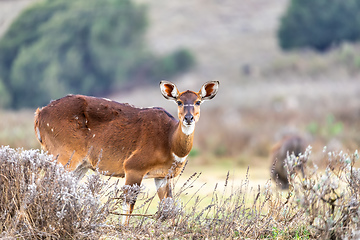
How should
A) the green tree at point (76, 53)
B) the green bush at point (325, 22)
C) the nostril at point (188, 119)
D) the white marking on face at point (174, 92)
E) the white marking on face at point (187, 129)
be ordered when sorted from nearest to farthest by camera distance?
the nostril at point (188, 119)
the white marking on face at point (187, 129)
the white marking on face at point (174, 92)
the green tree at point (76, 53)
the green bush at point (325, 22)

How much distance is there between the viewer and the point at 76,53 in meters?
44.0

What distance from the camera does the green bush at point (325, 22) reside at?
157 feet

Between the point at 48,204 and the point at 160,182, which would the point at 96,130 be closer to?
the point at 160,182

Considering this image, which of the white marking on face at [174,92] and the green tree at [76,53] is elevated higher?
the green tree at [76,53]

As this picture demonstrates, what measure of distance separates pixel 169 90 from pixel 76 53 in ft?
123

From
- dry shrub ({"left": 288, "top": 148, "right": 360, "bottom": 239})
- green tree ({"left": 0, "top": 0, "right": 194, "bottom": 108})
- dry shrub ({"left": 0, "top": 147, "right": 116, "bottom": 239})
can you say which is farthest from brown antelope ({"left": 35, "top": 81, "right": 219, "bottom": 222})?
green tree ({"left": 0, "top": 0, "right": 194, "bottom": 108})

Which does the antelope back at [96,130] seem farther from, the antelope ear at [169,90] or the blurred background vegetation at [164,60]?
the blurred background vegetation at [164,60]

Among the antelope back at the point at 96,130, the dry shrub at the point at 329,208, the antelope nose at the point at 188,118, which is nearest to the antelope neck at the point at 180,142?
the antelope back at the point at 96,130

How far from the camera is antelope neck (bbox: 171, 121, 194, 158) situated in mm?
7539

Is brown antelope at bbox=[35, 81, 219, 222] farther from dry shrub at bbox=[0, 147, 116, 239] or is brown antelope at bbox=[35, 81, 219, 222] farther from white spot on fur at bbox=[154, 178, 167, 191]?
dry shrub at bbox=[0, 147, 116, 239]

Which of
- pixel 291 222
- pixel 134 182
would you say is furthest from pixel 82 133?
pixel 291 222

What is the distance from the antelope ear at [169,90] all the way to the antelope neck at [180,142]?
41 centimetres

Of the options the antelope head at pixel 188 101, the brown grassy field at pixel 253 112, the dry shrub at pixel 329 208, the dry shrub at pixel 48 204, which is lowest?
the dry shrub at pixel 48 204

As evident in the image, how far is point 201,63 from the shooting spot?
51.9m
